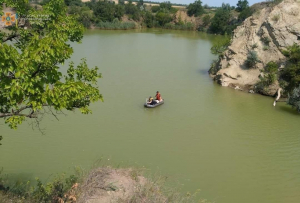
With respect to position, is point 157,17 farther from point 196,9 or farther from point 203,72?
point 203,72

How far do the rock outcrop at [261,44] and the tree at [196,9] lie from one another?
4741 centimetres

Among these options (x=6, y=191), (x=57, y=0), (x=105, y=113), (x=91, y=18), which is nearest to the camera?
(x=57, y=0)

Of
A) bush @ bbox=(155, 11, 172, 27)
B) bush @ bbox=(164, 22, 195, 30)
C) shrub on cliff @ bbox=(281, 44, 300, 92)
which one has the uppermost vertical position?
bush @ bbox=(155, 11, 172, 27)

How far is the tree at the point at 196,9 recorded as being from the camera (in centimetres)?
6919

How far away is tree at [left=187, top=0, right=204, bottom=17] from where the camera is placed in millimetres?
69188

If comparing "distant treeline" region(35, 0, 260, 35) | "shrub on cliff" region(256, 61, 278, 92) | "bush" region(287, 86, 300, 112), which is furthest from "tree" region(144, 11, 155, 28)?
"bush" region(287, 86, 300, 112)

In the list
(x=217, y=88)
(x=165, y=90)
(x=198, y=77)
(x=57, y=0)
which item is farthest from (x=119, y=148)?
(x=198, y=77)

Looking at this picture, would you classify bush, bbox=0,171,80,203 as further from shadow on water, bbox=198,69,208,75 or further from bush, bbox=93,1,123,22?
bush, bbox=93,1,123,22

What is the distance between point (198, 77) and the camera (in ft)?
75.3

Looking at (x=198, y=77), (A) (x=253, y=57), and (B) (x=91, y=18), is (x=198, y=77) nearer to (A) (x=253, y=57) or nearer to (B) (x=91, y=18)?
(A) (x=253, y=57)

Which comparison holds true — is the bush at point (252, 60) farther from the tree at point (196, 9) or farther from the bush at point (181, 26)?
the tree at point (196, 9)

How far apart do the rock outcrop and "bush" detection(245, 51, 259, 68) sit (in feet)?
0.77

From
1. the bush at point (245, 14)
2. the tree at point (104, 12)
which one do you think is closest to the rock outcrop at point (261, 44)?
the bush at point (245, 14)

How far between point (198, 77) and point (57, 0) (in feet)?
57.5
